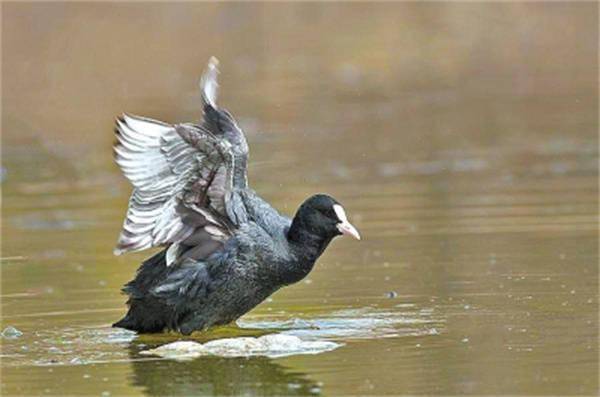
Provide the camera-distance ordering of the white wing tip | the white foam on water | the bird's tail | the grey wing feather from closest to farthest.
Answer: the white foam on water
the grey wing feather
the bird's tail
the white wing tip

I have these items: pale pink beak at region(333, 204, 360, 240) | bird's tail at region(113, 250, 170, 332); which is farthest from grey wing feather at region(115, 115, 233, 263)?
pale pink beak at region(333, 204, 360, 240)

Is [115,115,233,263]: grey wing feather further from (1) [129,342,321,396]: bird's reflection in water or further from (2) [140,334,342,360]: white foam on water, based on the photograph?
(1) [129,342,321,396]: bird's reflection in water

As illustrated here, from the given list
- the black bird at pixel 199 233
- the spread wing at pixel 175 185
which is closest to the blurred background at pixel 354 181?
the black bird at pixel 199 233

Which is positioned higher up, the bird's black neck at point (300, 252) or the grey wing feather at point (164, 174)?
the grey wing feather at point (164, 174)

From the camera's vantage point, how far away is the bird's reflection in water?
343 inches

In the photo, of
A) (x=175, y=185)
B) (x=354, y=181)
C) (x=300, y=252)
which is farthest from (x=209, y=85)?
(x=354, y=181)

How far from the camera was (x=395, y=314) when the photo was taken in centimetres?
1058

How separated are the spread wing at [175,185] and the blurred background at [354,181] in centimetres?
65

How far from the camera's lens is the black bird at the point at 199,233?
10047 mm

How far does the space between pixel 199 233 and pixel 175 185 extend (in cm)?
46

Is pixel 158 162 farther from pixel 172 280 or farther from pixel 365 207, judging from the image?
pixel 365 207

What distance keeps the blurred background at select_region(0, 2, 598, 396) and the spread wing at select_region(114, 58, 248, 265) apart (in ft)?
2.15

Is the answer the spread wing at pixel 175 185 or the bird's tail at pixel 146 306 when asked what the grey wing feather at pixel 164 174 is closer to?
the spread wing at pixel 175 185

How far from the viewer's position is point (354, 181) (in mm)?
16891
